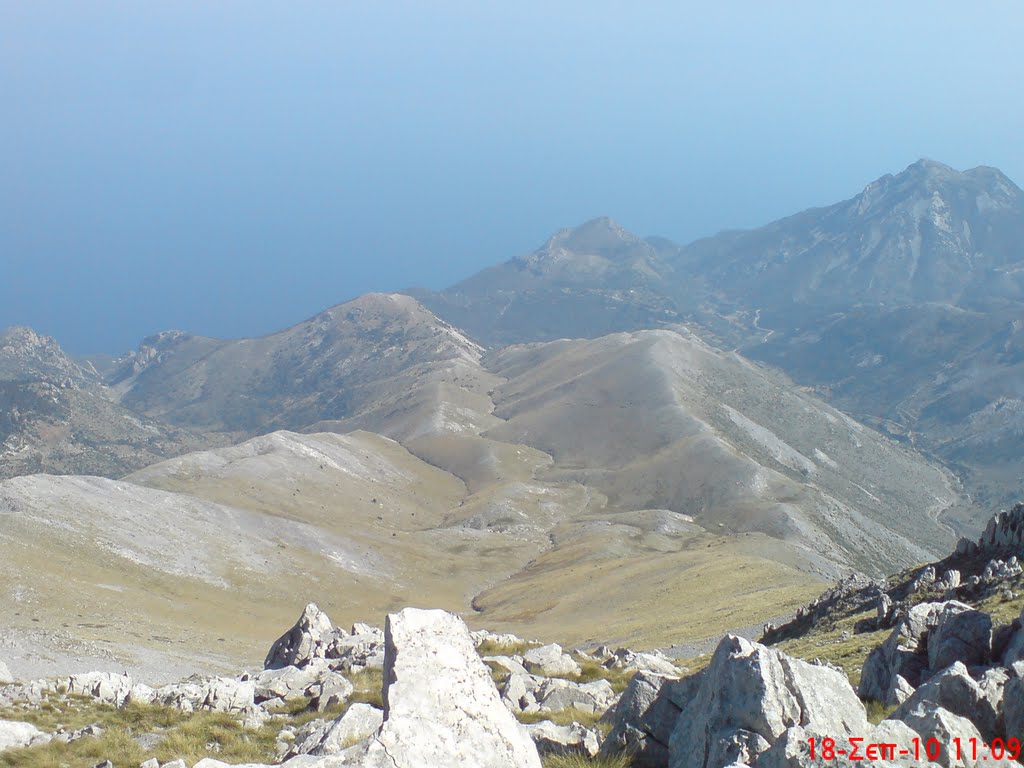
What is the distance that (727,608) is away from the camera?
225 feet

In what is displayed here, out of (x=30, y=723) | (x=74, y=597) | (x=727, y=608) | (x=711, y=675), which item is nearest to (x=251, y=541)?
(x=74, y=597)

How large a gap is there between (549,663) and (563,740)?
1690 centimetres

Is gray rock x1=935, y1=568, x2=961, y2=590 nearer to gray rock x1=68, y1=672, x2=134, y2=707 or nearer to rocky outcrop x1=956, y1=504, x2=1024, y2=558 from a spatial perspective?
rocky outcrop x1=956, y1=504, x2=1024, y2=558

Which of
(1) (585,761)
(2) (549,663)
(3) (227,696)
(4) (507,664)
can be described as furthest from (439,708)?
(2) (549,663)

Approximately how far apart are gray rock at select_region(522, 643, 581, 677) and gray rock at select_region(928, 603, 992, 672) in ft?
50.3

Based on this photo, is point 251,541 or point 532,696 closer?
point 532,696

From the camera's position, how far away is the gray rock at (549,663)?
3159 centimetres

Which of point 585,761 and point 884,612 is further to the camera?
point 884,612

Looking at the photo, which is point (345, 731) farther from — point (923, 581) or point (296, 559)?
point (296, 559)

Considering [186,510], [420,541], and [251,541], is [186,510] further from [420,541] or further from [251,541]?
[420,541]

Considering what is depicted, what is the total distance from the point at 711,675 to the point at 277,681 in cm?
1900

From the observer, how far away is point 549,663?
1288 inches

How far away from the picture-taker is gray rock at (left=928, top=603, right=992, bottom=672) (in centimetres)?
1841

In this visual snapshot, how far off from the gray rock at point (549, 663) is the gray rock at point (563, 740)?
555 inches
